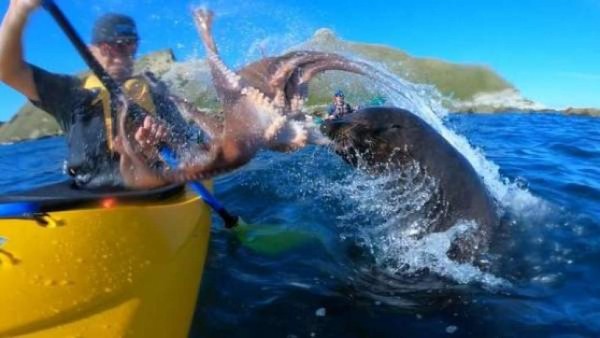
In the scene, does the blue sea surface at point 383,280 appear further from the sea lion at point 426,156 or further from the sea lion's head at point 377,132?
the sea lion's head at point 377,132

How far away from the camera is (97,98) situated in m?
4.42

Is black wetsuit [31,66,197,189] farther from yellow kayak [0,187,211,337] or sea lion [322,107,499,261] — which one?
sea lion [322,107,499,261]

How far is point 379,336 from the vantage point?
3982 millimetres

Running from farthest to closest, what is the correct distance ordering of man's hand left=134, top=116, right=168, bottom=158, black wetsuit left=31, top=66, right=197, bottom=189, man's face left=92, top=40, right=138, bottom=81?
1. black wetsuit left=31, top=66, right=197, bottom=189
2. man's face left=92, top=40, right=138, bottom=81
3. man's hand left=134, top=116, right=168, bottom=158

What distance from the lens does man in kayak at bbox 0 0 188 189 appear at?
359cm

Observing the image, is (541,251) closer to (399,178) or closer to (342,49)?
(399,178)

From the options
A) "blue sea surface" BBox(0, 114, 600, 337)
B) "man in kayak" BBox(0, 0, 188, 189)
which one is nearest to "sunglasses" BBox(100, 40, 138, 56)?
"man in kayak" BBox(0, 0, 188, 189)

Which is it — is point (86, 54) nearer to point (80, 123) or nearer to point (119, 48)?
point (119, 48)

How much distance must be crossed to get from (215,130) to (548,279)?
132 inches

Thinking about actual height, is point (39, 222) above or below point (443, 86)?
below

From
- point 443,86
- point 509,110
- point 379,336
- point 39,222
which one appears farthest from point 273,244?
point 443,86

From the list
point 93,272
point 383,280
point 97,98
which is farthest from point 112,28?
point 383,280

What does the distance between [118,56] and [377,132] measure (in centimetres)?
244

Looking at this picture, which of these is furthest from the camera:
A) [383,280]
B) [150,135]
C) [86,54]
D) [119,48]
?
[383,280]
